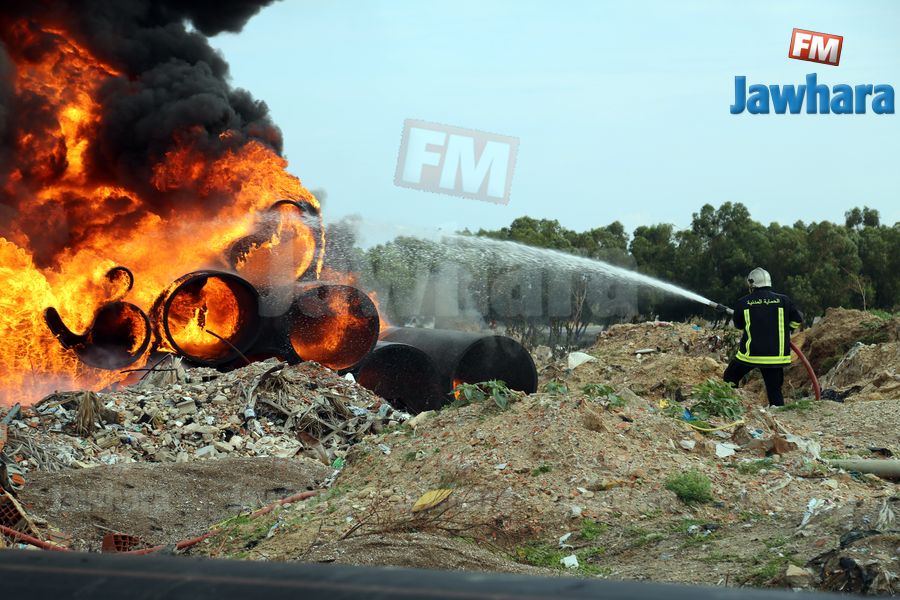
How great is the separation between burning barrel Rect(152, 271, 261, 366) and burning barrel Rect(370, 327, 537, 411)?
1.87 metres

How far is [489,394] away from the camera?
25.1ft

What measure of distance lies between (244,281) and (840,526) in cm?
924

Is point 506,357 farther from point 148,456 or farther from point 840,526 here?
point 840,526

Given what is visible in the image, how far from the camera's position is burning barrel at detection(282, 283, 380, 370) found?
12914mm

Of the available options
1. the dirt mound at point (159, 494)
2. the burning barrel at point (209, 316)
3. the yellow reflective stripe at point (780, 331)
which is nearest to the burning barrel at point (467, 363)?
the burning barrel at point (209, 316)

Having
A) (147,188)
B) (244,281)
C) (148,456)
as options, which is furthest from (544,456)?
(147,188)

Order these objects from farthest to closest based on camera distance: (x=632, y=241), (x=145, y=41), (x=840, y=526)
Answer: (x=632, y=241)
(x=145, y=41)
(x=840, y=526)

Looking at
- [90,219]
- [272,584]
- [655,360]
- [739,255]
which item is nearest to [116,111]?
[90,219]

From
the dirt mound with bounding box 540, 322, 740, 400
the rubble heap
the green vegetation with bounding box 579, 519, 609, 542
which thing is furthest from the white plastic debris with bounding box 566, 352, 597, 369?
the green vegetation with bounding box 579, 519, 609, 542

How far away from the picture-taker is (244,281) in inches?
495

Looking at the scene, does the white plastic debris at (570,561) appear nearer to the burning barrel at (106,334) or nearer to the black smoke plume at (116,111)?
the burning barrel at (106,334)

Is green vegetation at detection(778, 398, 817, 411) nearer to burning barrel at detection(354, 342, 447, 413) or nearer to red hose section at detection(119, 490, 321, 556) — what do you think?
→ burning barrel at detection(354, 342, 447, 413)

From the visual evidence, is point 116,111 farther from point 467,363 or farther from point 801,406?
point 801,406

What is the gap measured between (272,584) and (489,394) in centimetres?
574
